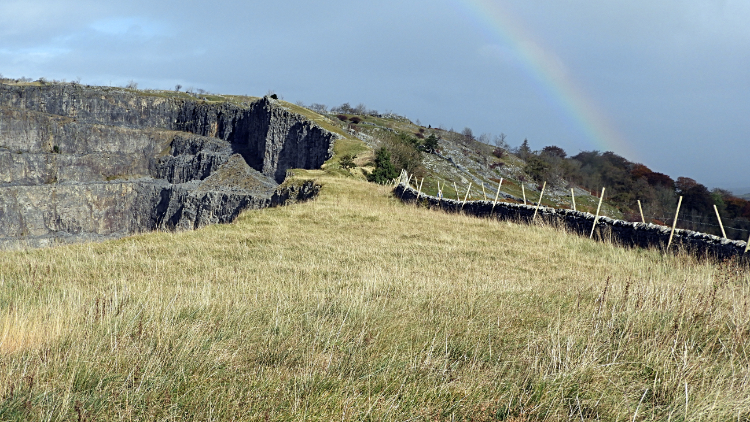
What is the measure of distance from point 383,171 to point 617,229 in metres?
29.8

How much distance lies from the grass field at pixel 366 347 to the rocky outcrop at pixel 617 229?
4.50 m

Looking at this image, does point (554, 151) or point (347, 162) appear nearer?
point (347, 162)

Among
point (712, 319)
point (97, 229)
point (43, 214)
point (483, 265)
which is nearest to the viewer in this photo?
point (712, 319)

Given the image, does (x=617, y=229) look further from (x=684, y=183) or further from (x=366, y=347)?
(x=684, y=183)

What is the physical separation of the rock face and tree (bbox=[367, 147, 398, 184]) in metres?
13.1

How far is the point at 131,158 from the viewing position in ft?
353

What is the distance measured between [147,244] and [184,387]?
11865 millimetres

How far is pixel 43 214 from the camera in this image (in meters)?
80.5

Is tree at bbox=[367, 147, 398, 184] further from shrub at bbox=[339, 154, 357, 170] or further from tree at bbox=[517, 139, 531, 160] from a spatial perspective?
tree at bbox=[517, 139, 531, 160]

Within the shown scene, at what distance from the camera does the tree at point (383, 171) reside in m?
43.9

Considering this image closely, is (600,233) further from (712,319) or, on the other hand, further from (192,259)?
(192,259)

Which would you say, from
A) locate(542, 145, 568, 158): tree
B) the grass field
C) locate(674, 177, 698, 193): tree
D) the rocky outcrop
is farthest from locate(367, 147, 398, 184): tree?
locate(542, 145, 568, 158): tree

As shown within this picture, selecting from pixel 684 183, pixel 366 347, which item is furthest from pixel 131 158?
pixel 366 347

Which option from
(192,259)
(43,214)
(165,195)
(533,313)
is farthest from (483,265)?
(43,214)
